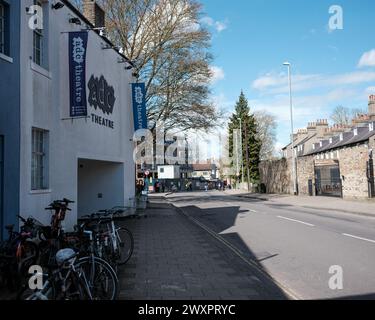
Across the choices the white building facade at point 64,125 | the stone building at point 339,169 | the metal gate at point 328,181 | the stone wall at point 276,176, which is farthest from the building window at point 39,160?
the stone wall at point 276,176

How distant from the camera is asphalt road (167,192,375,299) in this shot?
6.83 m

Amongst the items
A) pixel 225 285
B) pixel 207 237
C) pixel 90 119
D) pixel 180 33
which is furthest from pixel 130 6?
pixel 225 285

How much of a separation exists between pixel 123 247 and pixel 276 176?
3752 centimetres

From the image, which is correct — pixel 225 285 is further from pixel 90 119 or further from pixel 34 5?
pixel 90 119

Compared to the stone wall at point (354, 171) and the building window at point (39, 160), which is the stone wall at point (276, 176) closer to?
the stone wall at point (354, 171)

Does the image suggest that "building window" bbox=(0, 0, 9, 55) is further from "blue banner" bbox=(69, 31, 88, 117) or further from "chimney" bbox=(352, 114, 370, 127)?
"chimney" bbox=(352, 114, 370, 127)

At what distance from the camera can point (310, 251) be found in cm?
1000

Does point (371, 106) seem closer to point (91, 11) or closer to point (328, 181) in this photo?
point (328, 181)

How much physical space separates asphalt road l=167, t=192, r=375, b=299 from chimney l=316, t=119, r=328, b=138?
150 feet

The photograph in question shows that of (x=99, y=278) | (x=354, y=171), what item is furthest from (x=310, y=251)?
(x=354, y=171)

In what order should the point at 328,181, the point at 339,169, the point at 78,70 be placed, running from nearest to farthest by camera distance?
the point at 78,70
the point at 339,169
the point at 328,181

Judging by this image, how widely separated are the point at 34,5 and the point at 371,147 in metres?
22.2

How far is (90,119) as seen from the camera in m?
15.0

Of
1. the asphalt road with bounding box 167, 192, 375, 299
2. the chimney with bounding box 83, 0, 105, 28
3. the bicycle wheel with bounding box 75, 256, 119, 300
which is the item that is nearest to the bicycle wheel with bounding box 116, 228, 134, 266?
the asphalt road with bounding box 167, 192, 375, 299
